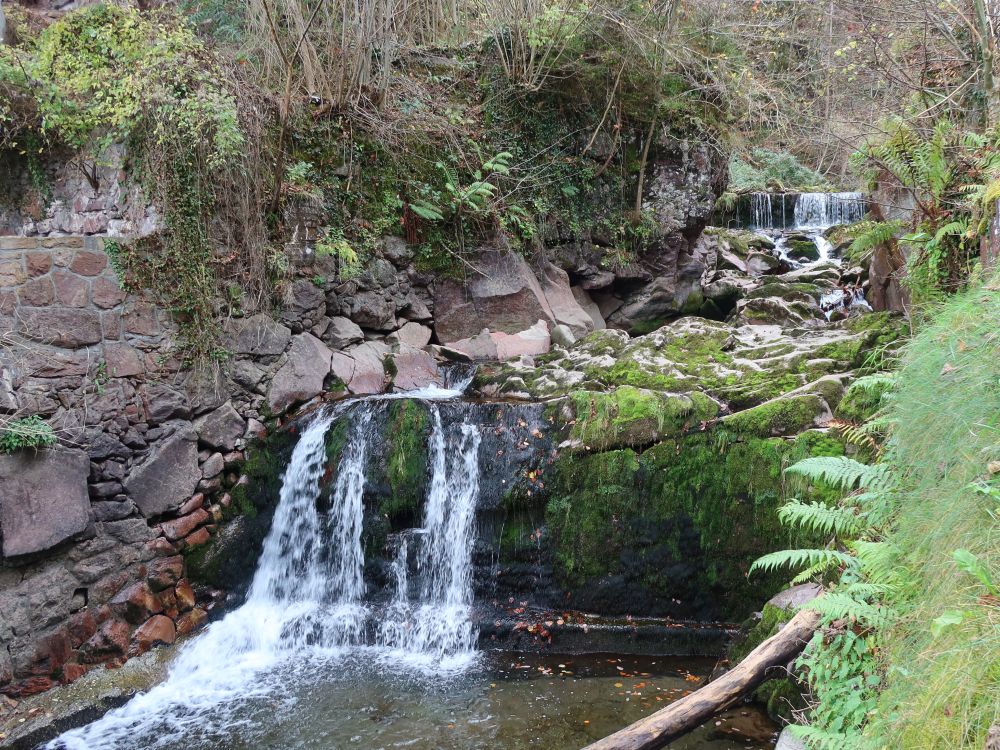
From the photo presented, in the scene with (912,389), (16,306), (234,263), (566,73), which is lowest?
(912,389)

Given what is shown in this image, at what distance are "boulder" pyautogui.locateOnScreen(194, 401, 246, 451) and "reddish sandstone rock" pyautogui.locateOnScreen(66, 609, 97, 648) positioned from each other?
1.68 m

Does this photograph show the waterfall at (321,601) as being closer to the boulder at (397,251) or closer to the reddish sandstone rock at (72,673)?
the reddish sandstone rock at (72,673)

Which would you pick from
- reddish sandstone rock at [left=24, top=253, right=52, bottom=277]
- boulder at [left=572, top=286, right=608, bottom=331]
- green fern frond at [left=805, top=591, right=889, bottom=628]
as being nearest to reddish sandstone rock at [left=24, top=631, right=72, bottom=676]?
reddish sandstone rock at [left=24, top=253, right=52, bottom=277]

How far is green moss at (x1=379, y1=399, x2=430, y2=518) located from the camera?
5.99 m

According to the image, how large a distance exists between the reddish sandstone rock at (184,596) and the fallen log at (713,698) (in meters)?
4.39

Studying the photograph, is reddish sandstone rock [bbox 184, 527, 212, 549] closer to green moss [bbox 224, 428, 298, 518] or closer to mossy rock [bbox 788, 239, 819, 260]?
green moss [bbox 224, 428, 298, 518]

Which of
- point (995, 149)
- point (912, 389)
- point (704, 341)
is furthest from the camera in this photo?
point (704, 341)

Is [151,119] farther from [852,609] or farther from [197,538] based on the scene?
[852,609]

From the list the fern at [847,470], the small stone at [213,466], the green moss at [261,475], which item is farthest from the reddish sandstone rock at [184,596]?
the fern at [847,470]

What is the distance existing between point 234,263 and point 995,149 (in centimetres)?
638

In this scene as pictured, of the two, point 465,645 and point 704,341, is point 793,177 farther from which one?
point 465,645

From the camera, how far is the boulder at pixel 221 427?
6152 mm

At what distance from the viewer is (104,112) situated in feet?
18.4

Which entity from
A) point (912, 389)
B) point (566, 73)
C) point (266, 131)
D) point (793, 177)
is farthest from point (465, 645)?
point (793, 177)
